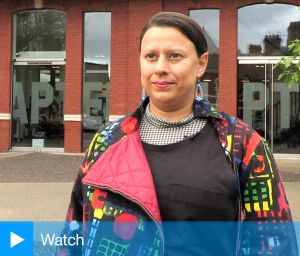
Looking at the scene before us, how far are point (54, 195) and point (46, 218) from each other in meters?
1.73

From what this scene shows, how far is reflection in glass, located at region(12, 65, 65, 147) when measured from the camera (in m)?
16.3

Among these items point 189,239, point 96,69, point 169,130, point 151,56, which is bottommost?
point 189,239

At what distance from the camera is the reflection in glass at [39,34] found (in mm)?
16266

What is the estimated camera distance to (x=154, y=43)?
1662 mm

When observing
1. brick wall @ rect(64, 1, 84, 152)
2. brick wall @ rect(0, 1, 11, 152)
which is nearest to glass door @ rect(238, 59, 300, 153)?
brick wall @ rect(64, 1, 84, 152)

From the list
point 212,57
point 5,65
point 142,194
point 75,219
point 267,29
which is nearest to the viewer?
point 142,194

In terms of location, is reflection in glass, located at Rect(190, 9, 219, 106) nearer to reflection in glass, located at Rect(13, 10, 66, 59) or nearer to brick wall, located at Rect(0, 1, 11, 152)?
reflection in glass, located at Rect(13, 10, 66, 59)

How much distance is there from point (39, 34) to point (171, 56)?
15.5 metres

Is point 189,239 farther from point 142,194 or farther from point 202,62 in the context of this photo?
point 202,62

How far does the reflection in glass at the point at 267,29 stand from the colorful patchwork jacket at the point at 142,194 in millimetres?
14044

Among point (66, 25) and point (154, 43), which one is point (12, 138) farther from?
point (154, 43)

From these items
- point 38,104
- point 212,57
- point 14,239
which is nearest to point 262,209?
point 14,239

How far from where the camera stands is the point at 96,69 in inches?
629

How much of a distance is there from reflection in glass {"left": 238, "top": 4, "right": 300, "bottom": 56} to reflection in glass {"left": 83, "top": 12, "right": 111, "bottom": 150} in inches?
176
